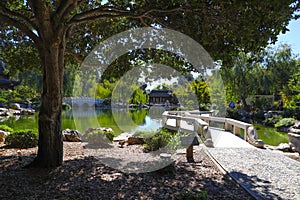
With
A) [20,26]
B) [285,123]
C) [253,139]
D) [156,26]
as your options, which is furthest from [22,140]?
[285,123]

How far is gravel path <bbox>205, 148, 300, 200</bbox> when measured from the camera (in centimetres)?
416

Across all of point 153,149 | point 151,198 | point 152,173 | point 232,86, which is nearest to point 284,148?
point 153,149

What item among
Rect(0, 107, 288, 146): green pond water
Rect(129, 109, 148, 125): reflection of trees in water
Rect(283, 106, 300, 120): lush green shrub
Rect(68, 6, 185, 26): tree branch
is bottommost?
Rect(0, 107, 288, 146): green pond water

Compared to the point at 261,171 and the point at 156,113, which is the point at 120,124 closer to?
the point at 156,113

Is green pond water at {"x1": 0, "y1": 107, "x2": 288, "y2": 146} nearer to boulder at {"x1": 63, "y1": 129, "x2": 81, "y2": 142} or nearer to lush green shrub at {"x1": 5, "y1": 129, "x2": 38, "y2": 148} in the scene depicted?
boulder at {"x1": 63, "y1": 129, "x2": 81, "y2": 142}

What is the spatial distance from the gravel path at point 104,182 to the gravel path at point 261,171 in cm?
29

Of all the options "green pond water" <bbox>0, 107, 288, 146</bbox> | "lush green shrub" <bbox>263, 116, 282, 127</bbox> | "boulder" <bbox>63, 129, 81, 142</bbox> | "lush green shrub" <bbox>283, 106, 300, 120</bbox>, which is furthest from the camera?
"lush green shrub" <bbox>283, 106, 300, 120</bbox>

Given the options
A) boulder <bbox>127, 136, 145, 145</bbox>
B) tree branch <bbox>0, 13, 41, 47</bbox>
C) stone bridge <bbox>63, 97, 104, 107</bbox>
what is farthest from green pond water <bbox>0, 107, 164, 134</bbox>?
stone bridge <bbox>63, 97, 104, 107</bbox>

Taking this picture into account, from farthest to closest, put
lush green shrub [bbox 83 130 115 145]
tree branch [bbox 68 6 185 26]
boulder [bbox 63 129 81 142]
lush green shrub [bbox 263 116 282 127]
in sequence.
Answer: lush green shrub [bbox 263 116 282 127]
boulder [bbox 63 129 81 142]
lush green shrub [bbox 83 130 115 145]
tree branch [bbox 68 6 185 26]

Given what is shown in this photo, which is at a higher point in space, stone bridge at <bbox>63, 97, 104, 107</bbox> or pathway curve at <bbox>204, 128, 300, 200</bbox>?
stone bridge at <bbox>63, 97, 104, 107</bbox>

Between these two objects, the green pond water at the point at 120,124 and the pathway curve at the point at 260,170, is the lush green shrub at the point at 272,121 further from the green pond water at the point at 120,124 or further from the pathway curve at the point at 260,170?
the pathway curve at the point at 260,170

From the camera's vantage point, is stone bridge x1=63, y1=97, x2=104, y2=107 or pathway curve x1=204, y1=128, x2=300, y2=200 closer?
pathway curve x1=204, y1=128, x2=300, y2=200

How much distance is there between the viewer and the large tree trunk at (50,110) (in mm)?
4875

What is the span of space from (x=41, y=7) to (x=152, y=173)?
377 centimetres
